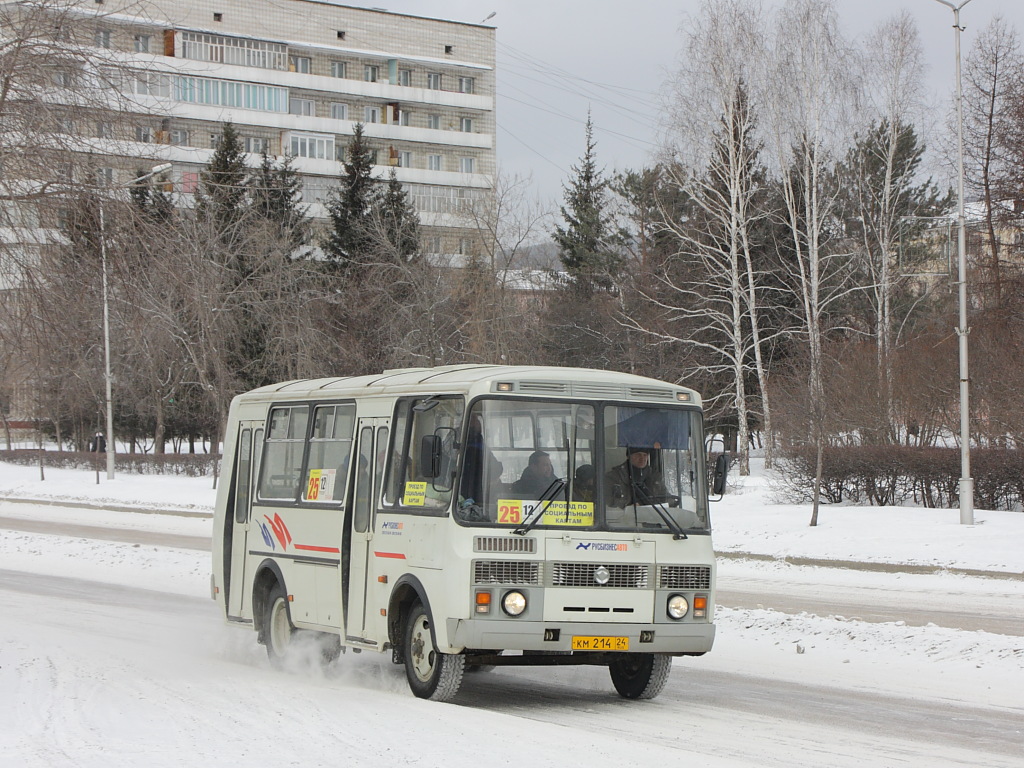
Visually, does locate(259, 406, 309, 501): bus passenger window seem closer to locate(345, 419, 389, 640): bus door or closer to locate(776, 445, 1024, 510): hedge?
locate(345, 419, 389, 640): bus door

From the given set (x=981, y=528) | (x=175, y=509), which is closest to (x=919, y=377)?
(x=981, y=528)

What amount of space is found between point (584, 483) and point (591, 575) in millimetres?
711

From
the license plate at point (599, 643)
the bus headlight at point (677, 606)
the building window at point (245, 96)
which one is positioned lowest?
the license plate at point (599, 643)

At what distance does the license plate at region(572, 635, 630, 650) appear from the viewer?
9.94 m

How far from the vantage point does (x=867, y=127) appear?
161 ft

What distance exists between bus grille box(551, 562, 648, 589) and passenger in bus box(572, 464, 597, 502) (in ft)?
1.68

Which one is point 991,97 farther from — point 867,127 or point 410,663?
point 410,663

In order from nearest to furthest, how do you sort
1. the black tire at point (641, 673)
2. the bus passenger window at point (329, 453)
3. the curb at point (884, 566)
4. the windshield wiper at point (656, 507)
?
1. the windshield wiper at point (656, 507)
2. the black tire at point (641, 673)
3. the bus passenger window at point (329, 453)
4. the curb at point (884, 566)

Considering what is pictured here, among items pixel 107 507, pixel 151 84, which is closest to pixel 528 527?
pixel 151 84

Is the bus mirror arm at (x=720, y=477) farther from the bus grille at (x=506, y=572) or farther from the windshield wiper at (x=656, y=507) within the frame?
the bus grille at (x=506, y=572)

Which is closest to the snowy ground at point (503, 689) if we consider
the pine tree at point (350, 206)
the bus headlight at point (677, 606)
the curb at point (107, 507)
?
the bus headlight at point (677, 606)

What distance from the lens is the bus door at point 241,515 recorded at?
1402cm

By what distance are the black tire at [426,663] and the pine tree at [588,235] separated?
52.0 meters

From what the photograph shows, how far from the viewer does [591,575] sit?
10.1m
